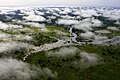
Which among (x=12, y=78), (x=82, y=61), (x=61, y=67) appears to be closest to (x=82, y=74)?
(x=61, y=67)

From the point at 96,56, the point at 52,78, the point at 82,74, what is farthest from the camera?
the point at 96,56

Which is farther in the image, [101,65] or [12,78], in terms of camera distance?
[101,65]

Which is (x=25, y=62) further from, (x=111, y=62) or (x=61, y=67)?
(x=111, y=62)

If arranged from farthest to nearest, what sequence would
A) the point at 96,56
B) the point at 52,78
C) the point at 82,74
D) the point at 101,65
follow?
the point at 96,56, the point at 101,65, the point at 82,74, the point at 52,78

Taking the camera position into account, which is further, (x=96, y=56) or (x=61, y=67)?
(x=96, y=56)

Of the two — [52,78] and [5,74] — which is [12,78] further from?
[52,78]

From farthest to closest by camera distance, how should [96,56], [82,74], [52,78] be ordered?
[96,56] < [82,74] < [52,78]

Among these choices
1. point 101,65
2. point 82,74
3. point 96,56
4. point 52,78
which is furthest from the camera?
point 96,56

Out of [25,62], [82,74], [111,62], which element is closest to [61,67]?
[82,74]
